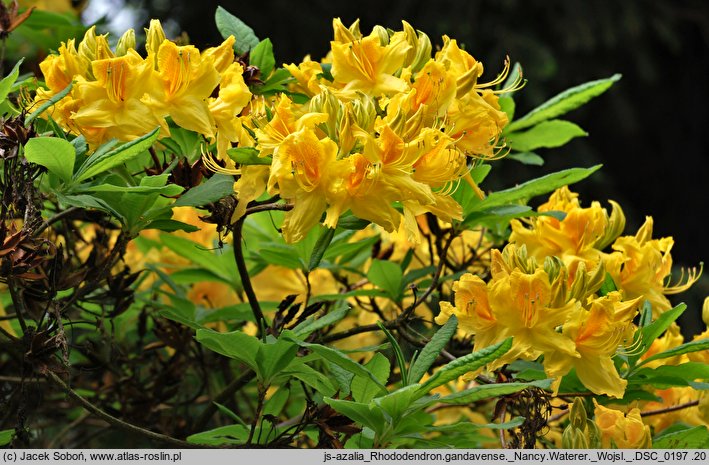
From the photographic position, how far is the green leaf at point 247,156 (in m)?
0.80

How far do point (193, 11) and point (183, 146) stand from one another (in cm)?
368

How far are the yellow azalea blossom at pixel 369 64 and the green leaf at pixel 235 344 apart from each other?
25 cm

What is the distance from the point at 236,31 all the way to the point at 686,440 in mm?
633

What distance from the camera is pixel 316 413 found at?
34.0 inches

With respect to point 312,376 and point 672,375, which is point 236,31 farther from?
point 672,375

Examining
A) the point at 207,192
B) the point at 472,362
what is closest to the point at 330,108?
the point at 207,192

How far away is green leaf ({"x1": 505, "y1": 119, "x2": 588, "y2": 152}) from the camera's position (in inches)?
46.4

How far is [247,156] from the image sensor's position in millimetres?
805

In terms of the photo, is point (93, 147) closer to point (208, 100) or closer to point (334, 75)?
point (208, 100)

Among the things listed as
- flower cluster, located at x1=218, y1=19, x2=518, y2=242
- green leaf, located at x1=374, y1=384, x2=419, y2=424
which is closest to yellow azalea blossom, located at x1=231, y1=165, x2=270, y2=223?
flower cluster, located at x1=218, y1=19, x2=518, y2=242

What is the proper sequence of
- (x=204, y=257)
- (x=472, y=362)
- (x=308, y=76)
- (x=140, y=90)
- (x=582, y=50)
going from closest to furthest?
(x=472, y=362) < (x=140, y=90) < (x=308, y=76) < (x=204, y=257) < (x=582, y=50)

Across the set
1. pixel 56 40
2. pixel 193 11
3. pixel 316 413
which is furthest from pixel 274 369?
pixel 193 11

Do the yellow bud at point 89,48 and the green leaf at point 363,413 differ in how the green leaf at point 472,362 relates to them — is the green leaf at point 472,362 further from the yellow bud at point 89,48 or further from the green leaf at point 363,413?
the yellow bud at point 89,48

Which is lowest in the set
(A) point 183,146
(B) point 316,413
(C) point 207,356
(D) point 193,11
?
(B) point 316,413
